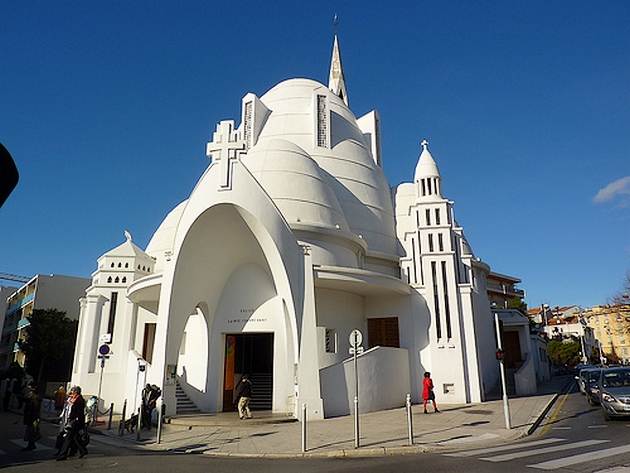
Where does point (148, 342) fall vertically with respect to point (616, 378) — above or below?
above

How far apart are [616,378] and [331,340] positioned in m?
10.9

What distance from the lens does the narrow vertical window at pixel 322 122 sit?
98.6 ft

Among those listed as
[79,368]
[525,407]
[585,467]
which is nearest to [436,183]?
[525,407]

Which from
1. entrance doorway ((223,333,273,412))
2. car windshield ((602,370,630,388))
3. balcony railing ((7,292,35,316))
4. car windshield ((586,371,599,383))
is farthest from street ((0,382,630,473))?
balcony railing ((7,292,35,316))

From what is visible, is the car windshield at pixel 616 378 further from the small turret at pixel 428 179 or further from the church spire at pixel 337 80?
Result: the church spire at pixel 337 80

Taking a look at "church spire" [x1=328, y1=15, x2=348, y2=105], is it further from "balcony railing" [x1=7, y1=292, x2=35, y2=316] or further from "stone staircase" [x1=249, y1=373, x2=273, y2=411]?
"balcony railing" [x1=7, y1=292, x2=35, y2=316]

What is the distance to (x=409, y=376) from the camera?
22.3 meters

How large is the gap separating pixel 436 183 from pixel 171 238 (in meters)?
16.5

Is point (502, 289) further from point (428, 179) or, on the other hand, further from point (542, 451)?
point (542, 451)

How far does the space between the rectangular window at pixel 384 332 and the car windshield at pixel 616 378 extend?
9.81 metres

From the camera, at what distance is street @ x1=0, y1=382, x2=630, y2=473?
8.16 meters

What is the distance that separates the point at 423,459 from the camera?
30.9 ft

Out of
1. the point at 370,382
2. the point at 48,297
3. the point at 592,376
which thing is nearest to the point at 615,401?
the point at 592,376

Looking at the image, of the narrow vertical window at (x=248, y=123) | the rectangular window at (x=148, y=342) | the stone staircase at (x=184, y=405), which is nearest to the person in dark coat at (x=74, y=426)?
the stone staircase at (x=184, y=405)
